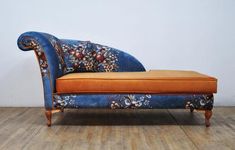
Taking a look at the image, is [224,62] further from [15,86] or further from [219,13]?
[15,86]

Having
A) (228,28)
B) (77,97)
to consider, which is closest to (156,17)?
(228,28)

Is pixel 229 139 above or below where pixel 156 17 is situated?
below

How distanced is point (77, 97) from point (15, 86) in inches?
52.4

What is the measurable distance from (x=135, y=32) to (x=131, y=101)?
120cm

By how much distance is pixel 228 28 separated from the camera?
11.4 ft

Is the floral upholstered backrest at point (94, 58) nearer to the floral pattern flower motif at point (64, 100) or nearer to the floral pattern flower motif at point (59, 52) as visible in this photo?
the floral pattern flower motif at point (59, 52)

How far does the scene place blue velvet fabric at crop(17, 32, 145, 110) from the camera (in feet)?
8.04

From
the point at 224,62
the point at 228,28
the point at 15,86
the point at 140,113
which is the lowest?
the point at 140,113

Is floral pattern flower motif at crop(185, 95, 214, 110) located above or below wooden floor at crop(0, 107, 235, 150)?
above

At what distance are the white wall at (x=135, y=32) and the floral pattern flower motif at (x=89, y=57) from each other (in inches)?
10.9

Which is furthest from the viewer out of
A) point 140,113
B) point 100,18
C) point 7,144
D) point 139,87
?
point 100,18

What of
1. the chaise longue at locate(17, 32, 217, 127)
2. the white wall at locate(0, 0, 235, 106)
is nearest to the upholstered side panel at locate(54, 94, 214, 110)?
the chaise longue at locate(17, 32, 217, 127)

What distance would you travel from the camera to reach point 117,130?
2.46m

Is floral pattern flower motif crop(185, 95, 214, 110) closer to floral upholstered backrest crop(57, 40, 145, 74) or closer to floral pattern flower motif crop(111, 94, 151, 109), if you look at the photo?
floral pattern flower motif crop(111, 94, 151, 109)
